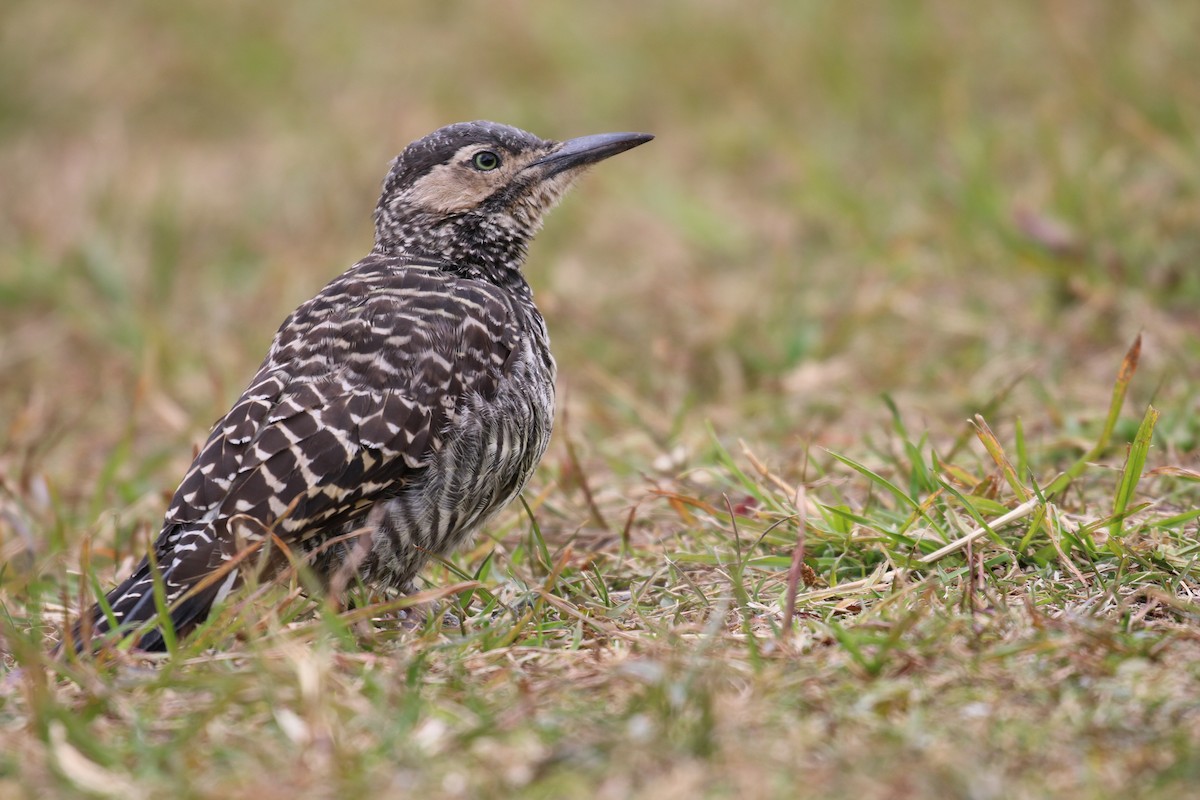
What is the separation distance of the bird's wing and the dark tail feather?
0.17 ft

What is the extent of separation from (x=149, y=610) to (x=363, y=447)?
0.63 metres

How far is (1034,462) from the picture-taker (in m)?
4.36

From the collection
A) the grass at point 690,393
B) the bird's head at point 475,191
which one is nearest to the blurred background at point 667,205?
the grass at point 690,393

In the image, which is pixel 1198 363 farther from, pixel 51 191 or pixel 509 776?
pixel 51 191

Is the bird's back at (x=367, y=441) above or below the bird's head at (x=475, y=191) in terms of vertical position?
below

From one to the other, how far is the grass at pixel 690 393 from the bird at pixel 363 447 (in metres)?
0.17

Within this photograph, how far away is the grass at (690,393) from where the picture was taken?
254 centimetres

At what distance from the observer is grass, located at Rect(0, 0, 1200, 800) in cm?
254

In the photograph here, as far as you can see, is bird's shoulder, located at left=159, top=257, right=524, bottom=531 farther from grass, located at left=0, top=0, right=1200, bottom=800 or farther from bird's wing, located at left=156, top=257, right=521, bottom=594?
grass, located at left=0, top=0, right=1200, bottom=800

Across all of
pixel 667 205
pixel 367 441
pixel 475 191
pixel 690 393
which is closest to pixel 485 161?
pixel 475 191

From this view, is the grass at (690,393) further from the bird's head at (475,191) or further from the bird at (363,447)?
the bird's head at (475,191)

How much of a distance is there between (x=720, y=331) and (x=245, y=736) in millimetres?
3633

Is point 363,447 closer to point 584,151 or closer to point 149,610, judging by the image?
point 149,610

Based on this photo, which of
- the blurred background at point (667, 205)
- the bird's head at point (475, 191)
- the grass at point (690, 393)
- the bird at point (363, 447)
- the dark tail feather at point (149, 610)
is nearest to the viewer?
the grass at point (690, 393)
